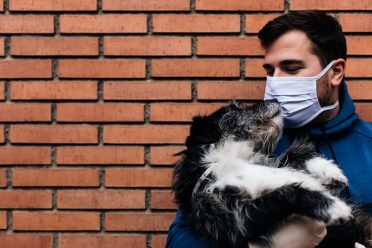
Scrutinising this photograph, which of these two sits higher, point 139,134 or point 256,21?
point 256,21

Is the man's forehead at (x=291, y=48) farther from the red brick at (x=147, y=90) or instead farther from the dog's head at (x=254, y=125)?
the red brick at (x=147, y=90)

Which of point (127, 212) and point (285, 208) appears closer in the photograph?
point (285, 208)

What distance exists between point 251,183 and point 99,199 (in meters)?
1.17

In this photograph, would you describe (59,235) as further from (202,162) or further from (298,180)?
(298,180)

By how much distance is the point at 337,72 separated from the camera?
2.87 meters

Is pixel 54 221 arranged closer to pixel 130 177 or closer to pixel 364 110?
pixel 130 177

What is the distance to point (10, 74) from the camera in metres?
3.12

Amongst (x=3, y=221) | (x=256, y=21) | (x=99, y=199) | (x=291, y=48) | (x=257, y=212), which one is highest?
(x=256, y=21)

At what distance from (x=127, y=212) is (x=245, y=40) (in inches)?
51.2

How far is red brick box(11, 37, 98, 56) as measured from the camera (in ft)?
10.2

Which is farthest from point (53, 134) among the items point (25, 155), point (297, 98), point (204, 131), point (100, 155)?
point (297, 98)

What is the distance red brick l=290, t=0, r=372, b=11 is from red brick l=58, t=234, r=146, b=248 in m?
1.74

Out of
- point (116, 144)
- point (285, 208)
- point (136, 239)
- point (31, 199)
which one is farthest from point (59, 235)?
point (285, 208)

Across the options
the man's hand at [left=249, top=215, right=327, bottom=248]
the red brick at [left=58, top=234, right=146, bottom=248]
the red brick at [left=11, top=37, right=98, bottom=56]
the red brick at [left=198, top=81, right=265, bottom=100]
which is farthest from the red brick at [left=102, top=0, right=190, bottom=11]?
the man's hand at [left=249, top=215, right=327, bottom=248]
